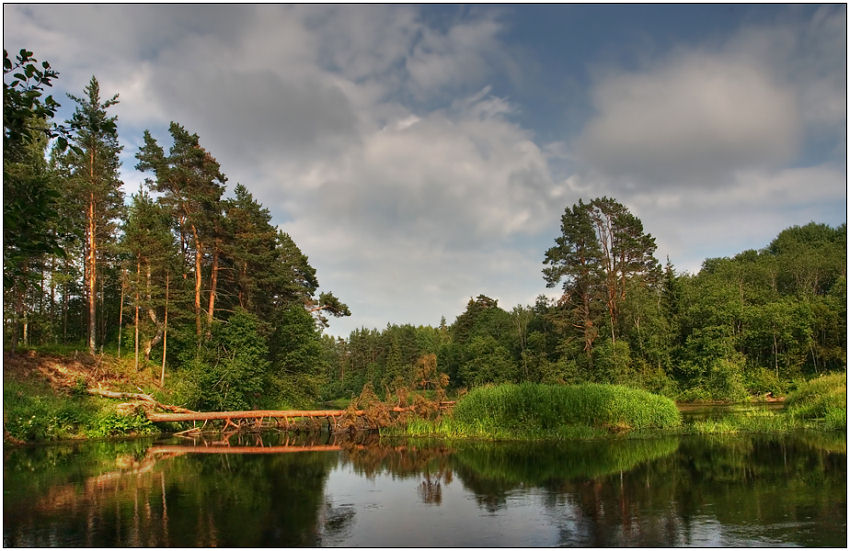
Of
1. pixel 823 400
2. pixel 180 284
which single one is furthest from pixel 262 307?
pixel 823 400

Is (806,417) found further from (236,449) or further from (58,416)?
(58,416)

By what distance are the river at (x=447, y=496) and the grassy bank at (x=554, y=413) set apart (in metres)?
2.03

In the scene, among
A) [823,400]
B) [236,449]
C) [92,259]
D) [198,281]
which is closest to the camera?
[236,449]

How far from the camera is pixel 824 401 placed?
2734 cm

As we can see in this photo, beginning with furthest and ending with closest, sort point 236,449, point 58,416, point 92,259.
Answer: point 92,259 < point 58,416 < point 236,449

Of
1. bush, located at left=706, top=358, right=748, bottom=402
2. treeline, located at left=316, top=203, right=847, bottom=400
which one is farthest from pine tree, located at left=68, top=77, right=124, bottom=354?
bush, located at left=706, top=358, right=748, bottom=402

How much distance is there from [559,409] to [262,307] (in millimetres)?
28707

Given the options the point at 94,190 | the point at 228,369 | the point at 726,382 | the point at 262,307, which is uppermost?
the point at 94,190

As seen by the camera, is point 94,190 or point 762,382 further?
point 762,382

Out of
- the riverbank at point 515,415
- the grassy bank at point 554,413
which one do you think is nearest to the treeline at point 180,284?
the riverbank at point 515,415

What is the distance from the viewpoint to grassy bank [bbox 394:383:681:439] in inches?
981

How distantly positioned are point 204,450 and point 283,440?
4.85 meters

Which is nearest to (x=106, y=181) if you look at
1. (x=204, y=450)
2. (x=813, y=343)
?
(x=204, y=450)

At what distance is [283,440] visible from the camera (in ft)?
92.6
